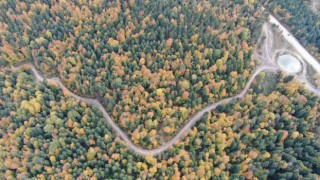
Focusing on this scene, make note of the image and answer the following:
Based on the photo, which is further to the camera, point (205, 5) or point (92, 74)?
point (205, 5)

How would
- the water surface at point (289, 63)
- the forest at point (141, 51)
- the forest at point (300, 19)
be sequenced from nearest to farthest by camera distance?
the forest at point (141, 51)
the water surface at point (289, 63)
the forest at point (300, 19)

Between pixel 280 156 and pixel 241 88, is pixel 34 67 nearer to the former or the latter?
pixel 241 88

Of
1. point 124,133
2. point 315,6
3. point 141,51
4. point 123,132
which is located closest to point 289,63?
point 315,6

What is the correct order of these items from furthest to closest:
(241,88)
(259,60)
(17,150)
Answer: (259,60), (241,88), (17,150)

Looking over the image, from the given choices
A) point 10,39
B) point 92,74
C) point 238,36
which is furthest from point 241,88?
point 10,39

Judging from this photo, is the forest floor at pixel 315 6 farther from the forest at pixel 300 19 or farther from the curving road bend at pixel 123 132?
the curving road bend at pixel 123 132

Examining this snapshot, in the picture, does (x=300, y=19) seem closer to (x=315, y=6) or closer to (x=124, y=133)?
(x=315, y=6)

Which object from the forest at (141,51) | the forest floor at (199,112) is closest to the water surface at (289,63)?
the forest floor at (199,112)
